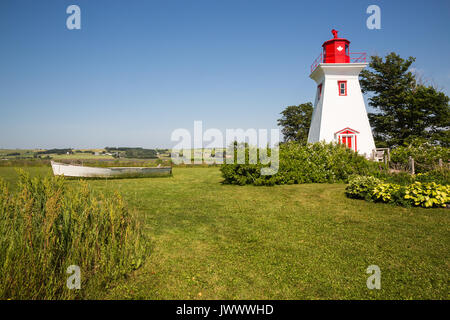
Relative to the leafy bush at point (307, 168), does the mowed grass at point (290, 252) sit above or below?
below

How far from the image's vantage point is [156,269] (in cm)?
425

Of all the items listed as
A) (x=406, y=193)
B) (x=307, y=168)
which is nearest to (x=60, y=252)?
(x=406, y=193)

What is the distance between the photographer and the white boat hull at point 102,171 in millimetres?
16703

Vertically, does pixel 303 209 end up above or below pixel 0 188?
below

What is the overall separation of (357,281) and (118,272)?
12.8 feet

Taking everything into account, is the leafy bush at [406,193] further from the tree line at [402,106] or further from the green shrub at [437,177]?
the tree line at [402,106]

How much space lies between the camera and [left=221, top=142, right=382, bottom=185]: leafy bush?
1412 cm

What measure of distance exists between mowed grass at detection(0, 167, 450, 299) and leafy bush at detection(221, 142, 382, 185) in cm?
528

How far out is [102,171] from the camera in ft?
59.0

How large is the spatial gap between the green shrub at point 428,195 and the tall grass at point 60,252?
878 cm

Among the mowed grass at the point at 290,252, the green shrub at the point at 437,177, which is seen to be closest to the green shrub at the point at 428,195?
the mowed grass at the point at 290,252

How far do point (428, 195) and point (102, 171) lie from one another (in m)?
19.0

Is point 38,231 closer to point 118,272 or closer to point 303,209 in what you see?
point 118,272
